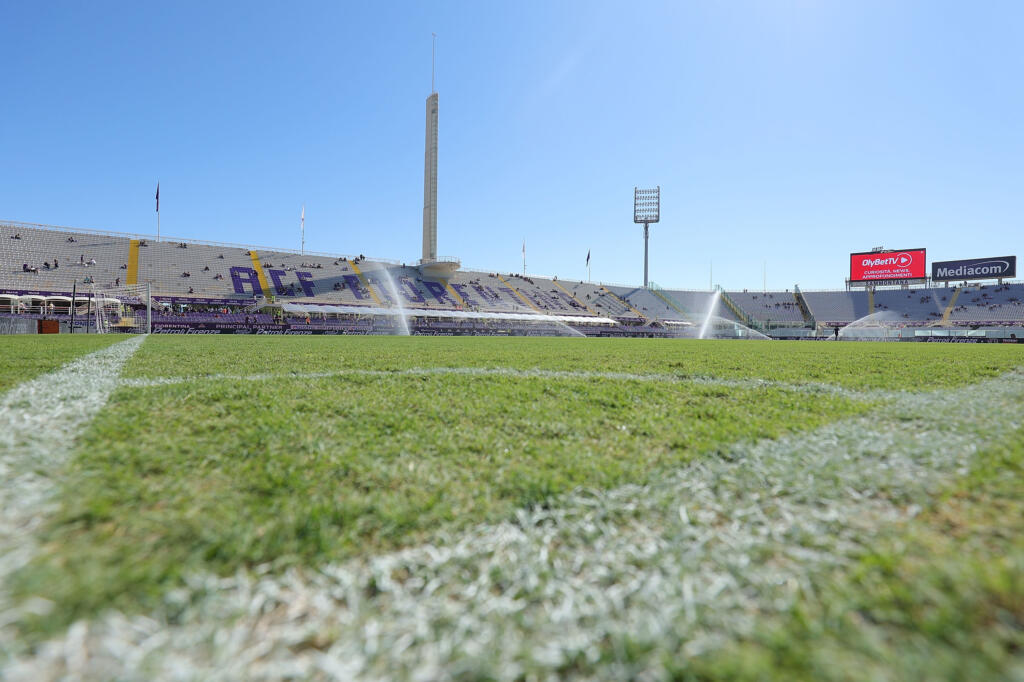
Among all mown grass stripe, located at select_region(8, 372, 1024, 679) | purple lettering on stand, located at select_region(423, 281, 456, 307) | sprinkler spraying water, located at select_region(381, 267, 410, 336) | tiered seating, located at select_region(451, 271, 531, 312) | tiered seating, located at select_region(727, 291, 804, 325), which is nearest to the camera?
mown grass stripe, located at select_region(8, 372, 1024, 679)

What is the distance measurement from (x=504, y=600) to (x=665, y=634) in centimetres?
31

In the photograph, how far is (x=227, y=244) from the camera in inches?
1470

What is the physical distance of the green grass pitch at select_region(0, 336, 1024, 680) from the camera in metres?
0.77

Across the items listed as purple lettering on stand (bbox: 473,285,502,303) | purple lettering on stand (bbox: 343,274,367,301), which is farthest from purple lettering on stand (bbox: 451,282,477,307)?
purple lettering on stand (bbox: 343,274,367,301)

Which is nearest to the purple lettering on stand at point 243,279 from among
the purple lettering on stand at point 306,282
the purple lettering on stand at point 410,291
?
the purple lettering on stand at point 306,282

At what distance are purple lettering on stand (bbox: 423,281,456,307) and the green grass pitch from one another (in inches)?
1386

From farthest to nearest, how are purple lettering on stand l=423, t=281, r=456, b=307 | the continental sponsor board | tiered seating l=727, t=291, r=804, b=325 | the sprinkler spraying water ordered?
tiered seating l=727, t=291, r=804, b=325
the continental sponsor board
purple lettering on stand l=423, t=281, r=456, b=307
the sprinkler spraying water

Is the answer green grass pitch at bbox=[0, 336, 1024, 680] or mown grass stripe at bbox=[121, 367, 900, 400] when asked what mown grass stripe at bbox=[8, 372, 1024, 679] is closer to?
green grass pitch at bbox=[0, 336, 1024, 680]

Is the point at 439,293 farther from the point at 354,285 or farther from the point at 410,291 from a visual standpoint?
the point at 354,285

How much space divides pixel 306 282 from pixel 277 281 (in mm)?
1926

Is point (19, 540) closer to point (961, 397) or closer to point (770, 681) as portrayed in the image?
point (770, 681)

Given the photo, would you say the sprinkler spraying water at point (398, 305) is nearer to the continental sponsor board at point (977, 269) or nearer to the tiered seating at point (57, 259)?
the tiered seating at point (57, 259)

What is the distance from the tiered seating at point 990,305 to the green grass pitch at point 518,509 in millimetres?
52219

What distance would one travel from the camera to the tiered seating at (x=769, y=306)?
4772cm
